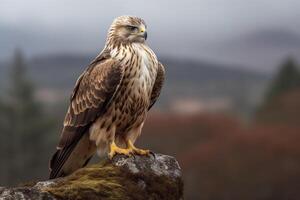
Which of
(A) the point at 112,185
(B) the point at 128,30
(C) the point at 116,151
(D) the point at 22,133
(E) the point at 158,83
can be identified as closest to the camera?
(A) the point at 112,185

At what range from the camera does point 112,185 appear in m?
11.0

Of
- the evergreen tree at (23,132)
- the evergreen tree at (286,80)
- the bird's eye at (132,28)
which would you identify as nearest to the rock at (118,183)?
the bird's eye at (132,28)

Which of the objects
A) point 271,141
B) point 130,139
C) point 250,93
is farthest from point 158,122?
point 250,93

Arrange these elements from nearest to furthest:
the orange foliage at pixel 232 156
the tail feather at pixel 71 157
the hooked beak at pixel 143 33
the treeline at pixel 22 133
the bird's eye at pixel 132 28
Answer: the tail feather at pixel 71 157 < the hooked beak at pixel 143 33 < the bird's eye at pixel 132 28 < the orange foliage at pixel 232 156 < the treeline at pixel 22 133

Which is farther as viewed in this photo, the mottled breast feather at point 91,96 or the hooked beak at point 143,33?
the hooked beak at point 143,33

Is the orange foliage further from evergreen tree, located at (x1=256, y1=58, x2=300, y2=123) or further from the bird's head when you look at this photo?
the bird's head

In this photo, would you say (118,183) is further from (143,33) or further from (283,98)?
(283,98)

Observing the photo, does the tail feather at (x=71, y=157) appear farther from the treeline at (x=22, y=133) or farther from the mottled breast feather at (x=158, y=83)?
the treeline at (x=22, y=133)

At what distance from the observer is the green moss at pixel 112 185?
10578mm

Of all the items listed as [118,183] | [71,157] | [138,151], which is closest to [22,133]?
[71,157]

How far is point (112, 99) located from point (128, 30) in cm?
99

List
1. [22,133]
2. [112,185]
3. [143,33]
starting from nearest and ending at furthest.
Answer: [112,185] < [143,33] < [22,133]

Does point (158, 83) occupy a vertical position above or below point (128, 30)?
below

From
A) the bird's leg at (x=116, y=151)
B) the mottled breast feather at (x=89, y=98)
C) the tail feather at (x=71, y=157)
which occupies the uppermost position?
the mottled breast feather at (x=89, y=98)
